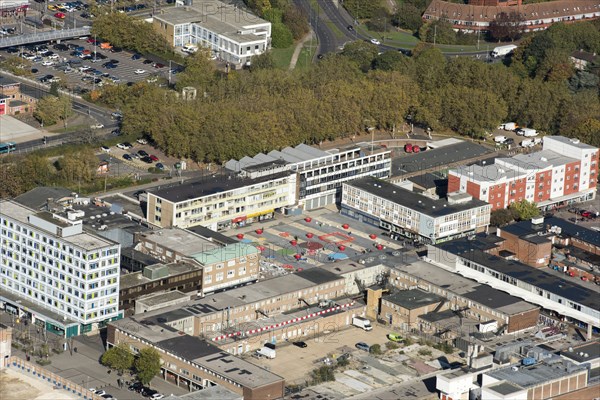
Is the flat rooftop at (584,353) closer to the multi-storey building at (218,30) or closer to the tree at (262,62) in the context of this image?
the tree at (262,62)

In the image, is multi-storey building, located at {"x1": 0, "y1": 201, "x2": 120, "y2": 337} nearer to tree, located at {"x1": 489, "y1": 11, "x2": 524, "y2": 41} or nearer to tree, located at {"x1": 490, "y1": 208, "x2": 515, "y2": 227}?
tree, located at {"x1": 490, "y1": 208, "x2": 515, "y2": 227}

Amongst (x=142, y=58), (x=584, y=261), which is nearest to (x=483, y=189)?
(x=584, y=261)

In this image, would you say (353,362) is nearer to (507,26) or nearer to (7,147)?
(7,147)

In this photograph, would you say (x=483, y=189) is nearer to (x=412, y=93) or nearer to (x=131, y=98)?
(x=412, y=93)

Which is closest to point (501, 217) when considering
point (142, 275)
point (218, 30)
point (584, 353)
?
point (584, 353)

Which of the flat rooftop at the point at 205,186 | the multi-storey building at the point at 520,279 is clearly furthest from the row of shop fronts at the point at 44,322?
the multi-storey building at the point at 520,279

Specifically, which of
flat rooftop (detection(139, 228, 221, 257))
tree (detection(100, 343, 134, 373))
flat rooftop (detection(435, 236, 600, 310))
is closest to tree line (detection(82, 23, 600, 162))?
flat rooftop (detection(139, 228, 221, 257))
